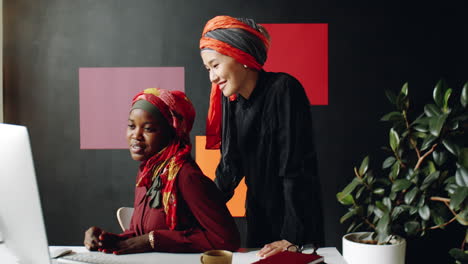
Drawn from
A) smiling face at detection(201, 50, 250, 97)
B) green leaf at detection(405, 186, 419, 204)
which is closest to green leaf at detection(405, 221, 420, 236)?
green leaf at detection(405, 186, 419, 204)

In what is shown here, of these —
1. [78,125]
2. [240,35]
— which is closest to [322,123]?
[240,35]

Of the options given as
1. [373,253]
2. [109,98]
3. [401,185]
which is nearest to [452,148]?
[401,185]

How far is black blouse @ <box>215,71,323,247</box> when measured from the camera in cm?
209

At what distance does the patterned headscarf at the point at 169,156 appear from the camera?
168 centimetres

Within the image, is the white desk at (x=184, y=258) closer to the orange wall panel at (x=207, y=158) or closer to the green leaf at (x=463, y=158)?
the green leaf at (x=463, y=158)

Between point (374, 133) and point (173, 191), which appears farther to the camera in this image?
point (374, 133)

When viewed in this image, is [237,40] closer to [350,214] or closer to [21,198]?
[350,214]

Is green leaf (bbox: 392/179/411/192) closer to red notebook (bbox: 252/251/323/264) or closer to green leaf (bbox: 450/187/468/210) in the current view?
green leaf (bbox: 450/187/468/210)

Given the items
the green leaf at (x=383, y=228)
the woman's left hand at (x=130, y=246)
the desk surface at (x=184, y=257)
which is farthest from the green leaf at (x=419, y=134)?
the woman's left hand at (x=130, y=246)

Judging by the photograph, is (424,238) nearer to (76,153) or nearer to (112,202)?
(112,202)

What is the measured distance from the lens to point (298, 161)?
82.4 inches

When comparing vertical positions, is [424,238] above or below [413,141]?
below

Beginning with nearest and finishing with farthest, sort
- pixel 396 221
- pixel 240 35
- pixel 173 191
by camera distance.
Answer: pixel 173 191, pixel 240 35, pixel 396 221

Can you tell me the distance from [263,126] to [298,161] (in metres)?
0.24
